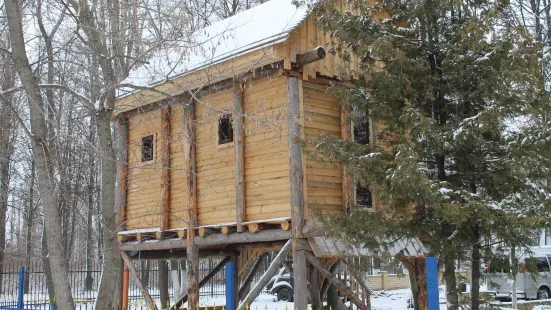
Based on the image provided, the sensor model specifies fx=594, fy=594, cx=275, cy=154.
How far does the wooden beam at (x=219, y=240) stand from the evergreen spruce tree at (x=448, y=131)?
8.05 feet

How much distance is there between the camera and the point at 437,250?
8984mm

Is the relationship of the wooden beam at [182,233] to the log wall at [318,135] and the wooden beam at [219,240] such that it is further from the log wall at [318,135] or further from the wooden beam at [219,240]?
the log wall at [318,135]

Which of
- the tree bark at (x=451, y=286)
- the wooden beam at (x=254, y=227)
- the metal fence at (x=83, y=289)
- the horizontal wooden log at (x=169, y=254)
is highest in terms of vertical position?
the wooden beam at (x=254, y=227)

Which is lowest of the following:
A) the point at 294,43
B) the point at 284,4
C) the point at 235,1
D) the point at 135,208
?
the point at 135,208

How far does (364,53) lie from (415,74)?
90 cm

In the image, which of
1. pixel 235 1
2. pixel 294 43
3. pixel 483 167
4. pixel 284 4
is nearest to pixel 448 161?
pixel 483 167

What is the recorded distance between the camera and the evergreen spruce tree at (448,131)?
27.9 ft

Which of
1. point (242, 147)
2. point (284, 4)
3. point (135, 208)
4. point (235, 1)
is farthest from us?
point (235, 1)

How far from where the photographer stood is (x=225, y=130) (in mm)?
13453

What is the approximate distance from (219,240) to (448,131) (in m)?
5.93

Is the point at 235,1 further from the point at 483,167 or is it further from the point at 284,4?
the point at 483,167

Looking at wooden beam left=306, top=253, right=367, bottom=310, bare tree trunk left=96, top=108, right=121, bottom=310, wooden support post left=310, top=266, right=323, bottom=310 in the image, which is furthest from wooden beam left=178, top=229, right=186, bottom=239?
bare tree trunk left=96, top=108, right=121, bottom=310

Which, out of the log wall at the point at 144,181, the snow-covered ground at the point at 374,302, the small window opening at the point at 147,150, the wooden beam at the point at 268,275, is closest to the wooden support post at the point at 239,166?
the wooden beam at the point at 268,275

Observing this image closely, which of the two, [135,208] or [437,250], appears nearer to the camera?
[437,250]
